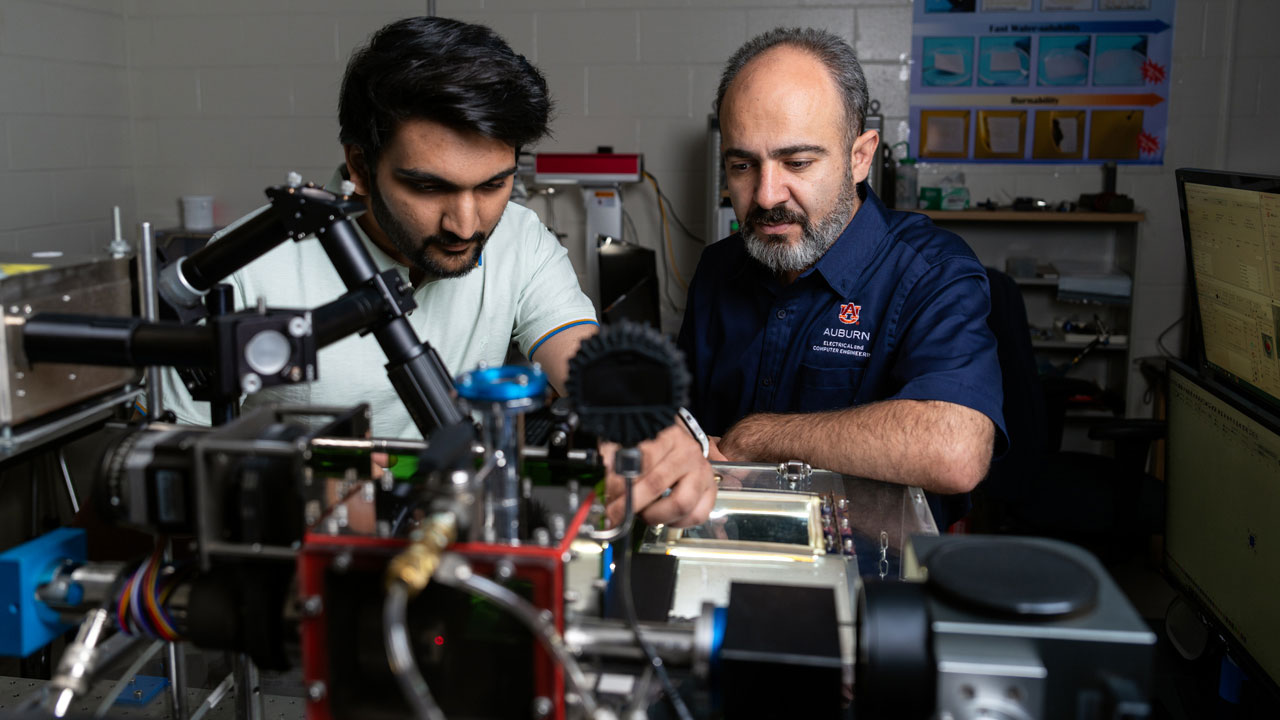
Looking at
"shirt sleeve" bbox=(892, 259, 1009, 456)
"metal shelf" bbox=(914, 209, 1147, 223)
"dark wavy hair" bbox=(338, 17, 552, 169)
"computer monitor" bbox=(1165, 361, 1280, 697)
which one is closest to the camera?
"dark wavy hair" bbox=(338, 17, 552, 169)

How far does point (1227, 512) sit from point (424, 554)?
1.94 m

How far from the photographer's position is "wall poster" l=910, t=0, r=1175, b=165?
3531 millimetres

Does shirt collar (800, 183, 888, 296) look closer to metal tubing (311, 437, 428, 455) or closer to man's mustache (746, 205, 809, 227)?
man's mustache (746, 205, 809, 227)

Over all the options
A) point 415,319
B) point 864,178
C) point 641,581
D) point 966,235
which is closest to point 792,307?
point 864,178

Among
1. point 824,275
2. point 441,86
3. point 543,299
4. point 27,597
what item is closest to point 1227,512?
point 824,275

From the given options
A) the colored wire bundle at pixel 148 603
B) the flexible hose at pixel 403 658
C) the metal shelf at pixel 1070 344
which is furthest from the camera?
the metal shelf at pixel 1070 344

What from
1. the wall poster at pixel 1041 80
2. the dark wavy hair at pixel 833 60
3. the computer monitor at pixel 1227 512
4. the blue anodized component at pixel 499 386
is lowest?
the computer monitor at pixel 1227 512

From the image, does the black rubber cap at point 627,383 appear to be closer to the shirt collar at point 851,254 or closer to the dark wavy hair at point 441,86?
the dark wavy hair at point 441,86

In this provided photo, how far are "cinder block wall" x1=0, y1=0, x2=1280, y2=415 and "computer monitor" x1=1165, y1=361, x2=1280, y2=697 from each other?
4.88 ft

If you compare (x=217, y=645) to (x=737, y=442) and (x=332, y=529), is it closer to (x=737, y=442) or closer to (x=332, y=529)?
(x=332, y=529)

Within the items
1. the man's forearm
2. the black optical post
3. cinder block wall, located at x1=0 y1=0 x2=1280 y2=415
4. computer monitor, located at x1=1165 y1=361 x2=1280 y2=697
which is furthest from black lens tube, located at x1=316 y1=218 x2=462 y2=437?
cinder block wall, located at x1=0 y1=0 x2=1280 y2=415

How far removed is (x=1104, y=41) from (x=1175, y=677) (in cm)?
226

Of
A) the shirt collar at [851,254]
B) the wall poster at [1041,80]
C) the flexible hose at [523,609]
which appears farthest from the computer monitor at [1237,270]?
the wall poster at [1041,80]

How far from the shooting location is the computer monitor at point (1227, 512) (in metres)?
1.78
